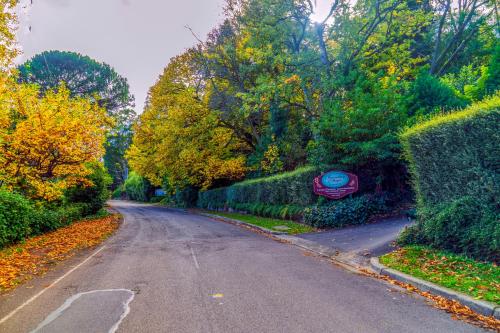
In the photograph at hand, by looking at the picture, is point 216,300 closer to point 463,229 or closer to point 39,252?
point 463,229

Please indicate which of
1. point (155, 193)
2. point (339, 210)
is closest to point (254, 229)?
point (339, 210)

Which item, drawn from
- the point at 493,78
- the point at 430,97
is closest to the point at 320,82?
the point at 430,97

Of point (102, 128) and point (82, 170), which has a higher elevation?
point (102, 128)

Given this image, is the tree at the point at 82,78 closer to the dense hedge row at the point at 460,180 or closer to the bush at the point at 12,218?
the bush at the point at 12,218

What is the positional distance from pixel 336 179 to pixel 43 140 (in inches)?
527

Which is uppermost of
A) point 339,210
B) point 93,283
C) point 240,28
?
point 240,28

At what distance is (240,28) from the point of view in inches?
1104

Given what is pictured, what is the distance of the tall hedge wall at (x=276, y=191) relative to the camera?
18406 millimetres

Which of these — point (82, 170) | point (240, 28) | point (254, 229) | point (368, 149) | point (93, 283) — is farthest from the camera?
point (240, 28)

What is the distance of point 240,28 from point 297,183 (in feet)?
48.9

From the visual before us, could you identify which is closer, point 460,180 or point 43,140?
point 460,180

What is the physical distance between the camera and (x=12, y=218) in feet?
40.6

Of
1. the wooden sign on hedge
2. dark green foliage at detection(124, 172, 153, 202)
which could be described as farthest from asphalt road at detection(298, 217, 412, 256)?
dark green foliage at detection(124, 172, 153, 202)

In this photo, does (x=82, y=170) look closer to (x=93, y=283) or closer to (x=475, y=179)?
(x=93, y=283)
